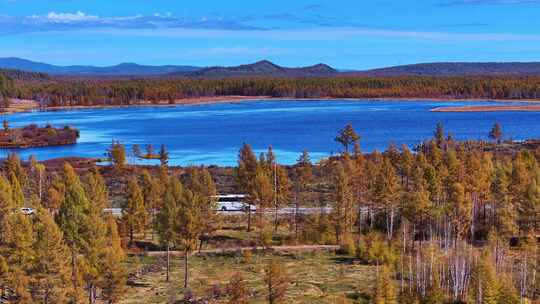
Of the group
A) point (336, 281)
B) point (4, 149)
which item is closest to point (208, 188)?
point (336, 281)

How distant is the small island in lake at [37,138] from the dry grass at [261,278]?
77.4 meters

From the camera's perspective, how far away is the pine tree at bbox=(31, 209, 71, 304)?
2711 centimetres

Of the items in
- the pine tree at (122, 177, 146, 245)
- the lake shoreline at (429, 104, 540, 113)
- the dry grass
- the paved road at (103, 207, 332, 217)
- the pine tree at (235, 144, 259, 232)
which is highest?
the lake shoreline at (429, 104, 540, 113)

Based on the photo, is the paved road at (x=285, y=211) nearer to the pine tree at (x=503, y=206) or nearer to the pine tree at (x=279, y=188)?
the pine tree at (x=279, y=188)

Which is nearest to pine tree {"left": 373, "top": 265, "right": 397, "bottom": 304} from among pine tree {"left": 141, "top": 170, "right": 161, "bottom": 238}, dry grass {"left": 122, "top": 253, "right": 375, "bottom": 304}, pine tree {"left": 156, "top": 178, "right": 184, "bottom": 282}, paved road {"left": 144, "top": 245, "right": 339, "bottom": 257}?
dry grass {"left": 122, "top": 253, "right": 375, "bottom": 304}

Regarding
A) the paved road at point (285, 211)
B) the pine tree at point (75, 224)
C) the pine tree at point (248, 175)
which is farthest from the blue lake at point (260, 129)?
the pine tree at point (75, 224)

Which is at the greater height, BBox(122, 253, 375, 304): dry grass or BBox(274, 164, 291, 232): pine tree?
BBox(274, 164, 291, 232): pine tree

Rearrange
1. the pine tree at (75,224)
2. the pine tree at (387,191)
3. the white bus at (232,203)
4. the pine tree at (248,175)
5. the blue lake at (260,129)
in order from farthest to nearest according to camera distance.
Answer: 1. the blue lake at (260,129)
2. the white bus at (232,203)
3. the pine tree at (248,175)
4. the pine tree at (387,191)
5. the pine tree at (75,224)

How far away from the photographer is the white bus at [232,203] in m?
52.0

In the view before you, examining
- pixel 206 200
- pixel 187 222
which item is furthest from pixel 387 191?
pixel 187 222

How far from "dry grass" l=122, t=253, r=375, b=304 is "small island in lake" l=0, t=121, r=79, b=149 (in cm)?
7743

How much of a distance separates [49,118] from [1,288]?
136 meters

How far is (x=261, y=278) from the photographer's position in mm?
34312

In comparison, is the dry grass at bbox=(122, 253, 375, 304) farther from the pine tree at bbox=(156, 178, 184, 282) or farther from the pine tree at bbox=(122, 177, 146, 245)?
the pine tree at bbox=(122, 177, 146, 245)
